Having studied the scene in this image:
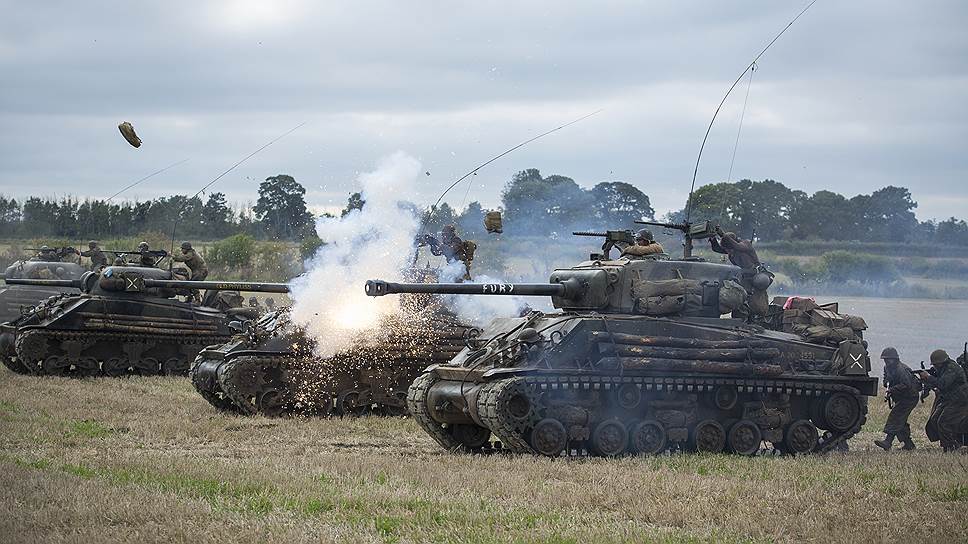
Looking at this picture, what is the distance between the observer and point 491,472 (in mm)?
13320

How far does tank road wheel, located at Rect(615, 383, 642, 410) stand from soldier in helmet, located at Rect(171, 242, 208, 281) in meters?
15.4

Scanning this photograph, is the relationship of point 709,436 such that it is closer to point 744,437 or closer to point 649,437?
point 744,437

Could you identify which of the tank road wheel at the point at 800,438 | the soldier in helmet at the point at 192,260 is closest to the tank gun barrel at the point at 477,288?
the tank road wheel at the point at 800,438

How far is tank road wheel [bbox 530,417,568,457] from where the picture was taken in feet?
49.1

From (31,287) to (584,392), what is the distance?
2003 centimetres

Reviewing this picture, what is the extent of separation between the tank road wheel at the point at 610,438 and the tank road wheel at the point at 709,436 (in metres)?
A: 1.06

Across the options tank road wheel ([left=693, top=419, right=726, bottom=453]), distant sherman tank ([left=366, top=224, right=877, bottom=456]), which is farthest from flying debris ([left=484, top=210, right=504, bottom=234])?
tank road wheel ([left=693, top=419, right=726, bottom=453])

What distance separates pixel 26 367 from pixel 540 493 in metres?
18.3

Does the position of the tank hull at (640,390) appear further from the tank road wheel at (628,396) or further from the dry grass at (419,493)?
the dry grass at (419,493)

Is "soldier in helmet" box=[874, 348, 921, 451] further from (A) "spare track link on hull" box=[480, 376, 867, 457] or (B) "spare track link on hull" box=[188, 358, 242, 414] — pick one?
(B) "spare track link on hull" box=[188, 358, 242, 414]

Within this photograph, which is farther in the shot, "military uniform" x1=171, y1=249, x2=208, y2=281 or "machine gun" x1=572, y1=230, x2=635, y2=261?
"military uniform" x1=171, y1=249, x2=208, y2=281

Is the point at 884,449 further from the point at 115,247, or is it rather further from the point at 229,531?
the point at 115,247

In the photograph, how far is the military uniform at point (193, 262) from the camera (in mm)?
28547

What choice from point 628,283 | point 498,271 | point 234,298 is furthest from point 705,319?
point 498,271
